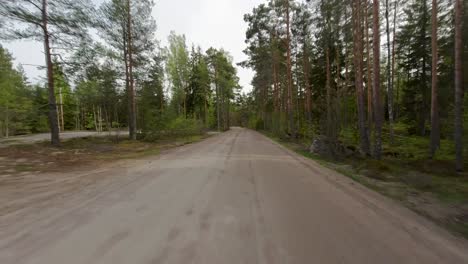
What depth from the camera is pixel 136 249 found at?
89.6 inches

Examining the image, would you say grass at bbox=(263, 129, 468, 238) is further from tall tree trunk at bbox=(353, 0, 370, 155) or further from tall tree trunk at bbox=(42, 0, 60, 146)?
tall tree trunk at bbox=(42, 0, 60, 146)

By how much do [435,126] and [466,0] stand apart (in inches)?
316

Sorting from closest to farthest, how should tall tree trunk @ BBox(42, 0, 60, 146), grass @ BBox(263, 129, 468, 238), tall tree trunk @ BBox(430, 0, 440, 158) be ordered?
1. grass @ BBox(263, 129, 468, 238)
2. tall tree trunk @ BBox(430, 0, 440, 158)
3. tall tree trunk @ BBox(42, 0, 60, 146)

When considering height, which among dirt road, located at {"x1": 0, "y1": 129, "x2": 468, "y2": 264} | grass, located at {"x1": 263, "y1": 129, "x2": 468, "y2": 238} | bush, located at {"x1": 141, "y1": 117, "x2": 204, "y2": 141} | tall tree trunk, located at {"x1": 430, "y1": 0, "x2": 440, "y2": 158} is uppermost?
tall tree trunk, located at {"x1": 430, "y1": 0, "x2": 440, "y2": 158}

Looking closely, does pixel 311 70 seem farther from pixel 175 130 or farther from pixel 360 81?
pixel 175 130

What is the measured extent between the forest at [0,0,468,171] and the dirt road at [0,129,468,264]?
7.66 meters

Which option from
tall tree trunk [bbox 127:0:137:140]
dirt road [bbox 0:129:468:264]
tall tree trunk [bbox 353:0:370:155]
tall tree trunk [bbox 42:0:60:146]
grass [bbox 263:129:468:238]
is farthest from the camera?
tall tree trunk [bbox 127:0:137:140]

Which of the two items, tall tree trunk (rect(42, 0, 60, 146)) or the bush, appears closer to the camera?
tall tree trunk (rect(42, 0, 60, 146))

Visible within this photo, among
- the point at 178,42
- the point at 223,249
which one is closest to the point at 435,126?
the point at 223,249

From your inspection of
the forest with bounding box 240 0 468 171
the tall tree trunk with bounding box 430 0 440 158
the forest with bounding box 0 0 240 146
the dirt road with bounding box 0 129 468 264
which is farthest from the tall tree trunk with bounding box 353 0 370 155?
the forest with bounding box 0 0 240 146

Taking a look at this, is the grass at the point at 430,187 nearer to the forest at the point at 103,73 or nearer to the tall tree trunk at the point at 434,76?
the tall tree trunk at the point at 434,76

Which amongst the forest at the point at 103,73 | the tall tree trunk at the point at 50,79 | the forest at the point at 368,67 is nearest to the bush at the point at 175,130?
the forest at the point at 103,73

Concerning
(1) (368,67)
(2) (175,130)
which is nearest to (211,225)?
(1) (368,67)

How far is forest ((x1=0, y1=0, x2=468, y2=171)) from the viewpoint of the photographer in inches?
407
